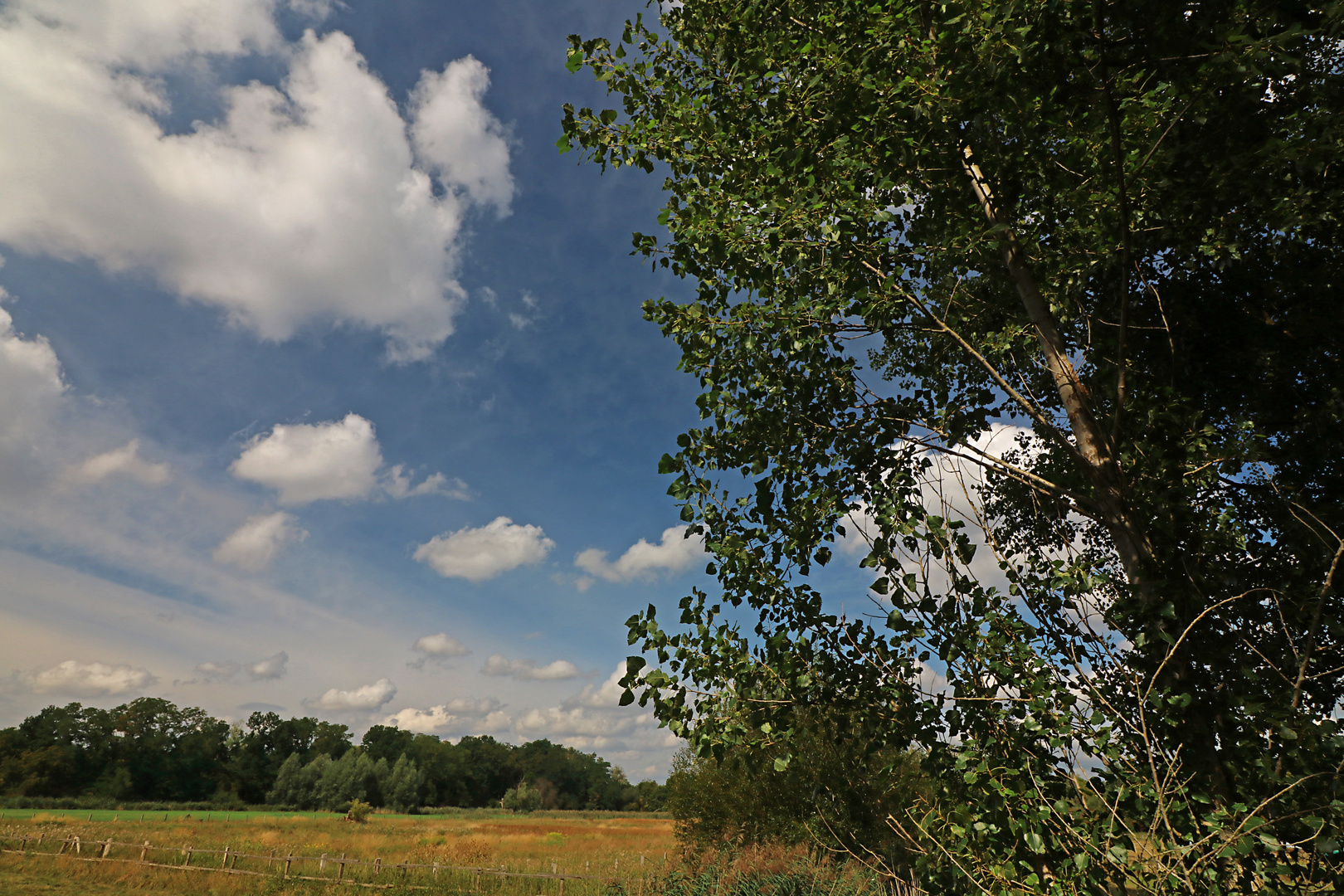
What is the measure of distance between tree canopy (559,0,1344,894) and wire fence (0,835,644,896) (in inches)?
706

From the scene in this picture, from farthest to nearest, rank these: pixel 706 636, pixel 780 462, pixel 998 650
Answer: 1. pixel 780 462
2. pixel 706 636
3. pixel 998 650

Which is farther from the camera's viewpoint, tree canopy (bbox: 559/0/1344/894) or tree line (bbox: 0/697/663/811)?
tree line (bbox: 0/697/663/811)

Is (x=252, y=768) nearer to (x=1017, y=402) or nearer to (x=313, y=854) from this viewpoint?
(x=313, y=854)

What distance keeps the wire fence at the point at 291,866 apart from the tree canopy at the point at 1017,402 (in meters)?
17.9

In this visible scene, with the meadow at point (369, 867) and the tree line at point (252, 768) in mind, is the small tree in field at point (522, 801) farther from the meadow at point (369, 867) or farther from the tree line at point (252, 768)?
the meadow at point (369, 867)

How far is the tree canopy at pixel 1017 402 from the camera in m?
2.98

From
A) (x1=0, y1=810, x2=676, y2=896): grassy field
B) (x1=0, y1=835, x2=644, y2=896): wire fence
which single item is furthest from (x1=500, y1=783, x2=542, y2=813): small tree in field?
(x1=0, y1=835, x2=644, y2=896): wire fence

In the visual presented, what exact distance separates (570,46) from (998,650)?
4.79 m

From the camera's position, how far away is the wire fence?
68.4 feet

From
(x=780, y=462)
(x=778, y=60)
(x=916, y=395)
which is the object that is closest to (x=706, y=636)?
(x=780, y=462)

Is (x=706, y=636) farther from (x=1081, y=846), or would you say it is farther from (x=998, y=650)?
(x=1081, y=846)

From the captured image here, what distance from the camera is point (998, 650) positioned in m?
3.28

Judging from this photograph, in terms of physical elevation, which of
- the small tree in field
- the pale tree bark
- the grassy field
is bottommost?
the small tree in field

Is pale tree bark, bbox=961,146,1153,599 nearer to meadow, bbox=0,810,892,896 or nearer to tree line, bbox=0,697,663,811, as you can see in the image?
meadow, bbox=0,810,892,896
